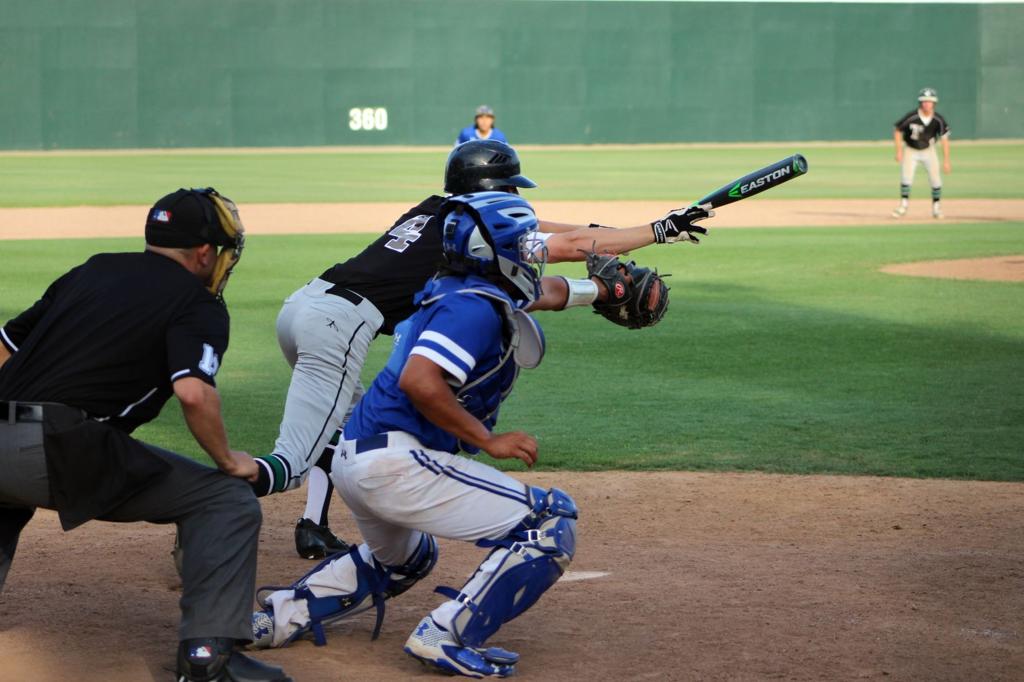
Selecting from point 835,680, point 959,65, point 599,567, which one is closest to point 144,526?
point 599,567

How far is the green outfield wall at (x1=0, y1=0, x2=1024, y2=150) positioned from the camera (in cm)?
4556

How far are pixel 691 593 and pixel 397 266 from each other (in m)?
1.79

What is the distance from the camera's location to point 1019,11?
174 ft

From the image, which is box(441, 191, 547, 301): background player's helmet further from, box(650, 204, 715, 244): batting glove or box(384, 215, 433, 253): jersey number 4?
box(384, 215, 433, 253): jersey number 4

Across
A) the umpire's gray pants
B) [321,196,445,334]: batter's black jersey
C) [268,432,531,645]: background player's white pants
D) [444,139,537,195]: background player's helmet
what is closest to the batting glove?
[444,139,537,195]: background player's helmet

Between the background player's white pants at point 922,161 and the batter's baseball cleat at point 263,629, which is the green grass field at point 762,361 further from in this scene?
the batter's baseball cleat at point 263,629

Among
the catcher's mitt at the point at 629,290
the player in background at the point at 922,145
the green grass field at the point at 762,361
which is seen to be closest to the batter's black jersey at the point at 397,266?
the catcher's mitt at the point at 629,290

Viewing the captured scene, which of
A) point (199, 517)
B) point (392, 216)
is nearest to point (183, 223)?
point (199, 517)

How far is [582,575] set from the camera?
18.0ft

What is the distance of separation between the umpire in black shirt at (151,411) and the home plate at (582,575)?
1.59 meters

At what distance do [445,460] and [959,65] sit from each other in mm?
52206

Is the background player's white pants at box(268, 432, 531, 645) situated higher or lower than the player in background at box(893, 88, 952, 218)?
lower

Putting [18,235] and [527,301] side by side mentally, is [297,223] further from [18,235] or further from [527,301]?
[527,301]

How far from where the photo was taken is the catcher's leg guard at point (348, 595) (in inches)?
181
